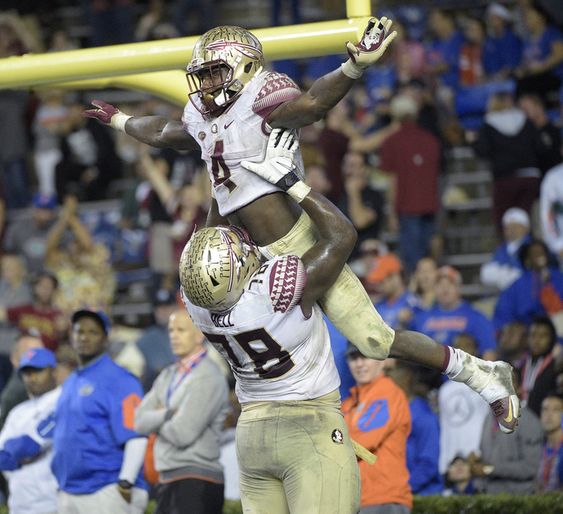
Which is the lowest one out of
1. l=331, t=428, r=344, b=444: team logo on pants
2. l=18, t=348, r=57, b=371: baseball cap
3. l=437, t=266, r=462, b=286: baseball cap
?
l=18, t=348, r=57, b=371: baseball cap

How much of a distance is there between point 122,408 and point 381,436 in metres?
1.52

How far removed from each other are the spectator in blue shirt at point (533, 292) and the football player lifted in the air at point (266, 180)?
197 inches

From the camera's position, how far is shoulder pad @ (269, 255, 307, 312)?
18.1 ft

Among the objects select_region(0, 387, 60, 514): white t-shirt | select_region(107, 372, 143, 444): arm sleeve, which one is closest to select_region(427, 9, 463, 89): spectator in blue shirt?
select_region(0, 387, 60, 514): white t-shirt

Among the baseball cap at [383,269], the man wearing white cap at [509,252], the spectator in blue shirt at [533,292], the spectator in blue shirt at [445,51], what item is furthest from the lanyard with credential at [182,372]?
the spectator in blue shirt at [445,51]

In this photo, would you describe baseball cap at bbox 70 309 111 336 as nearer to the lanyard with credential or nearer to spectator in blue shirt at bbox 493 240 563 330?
the lanyard with credential

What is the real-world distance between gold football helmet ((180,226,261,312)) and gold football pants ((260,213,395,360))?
213mm

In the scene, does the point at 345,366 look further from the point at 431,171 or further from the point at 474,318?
the point at 431,171

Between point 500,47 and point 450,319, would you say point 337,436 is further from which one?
point 500,47

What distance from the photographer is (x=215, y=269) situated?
547cm

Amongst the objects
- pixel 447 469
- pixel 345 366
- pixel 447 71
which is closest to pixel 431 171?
pixel 447 71

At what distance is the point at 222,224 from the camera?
19.7ft

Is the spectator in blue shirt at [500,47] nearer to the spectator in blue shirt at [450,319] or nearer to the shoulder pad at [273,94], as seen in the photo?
the spectator in blue shirt at [450,319]

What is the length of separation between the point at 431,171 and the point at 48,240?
3.85 metres
